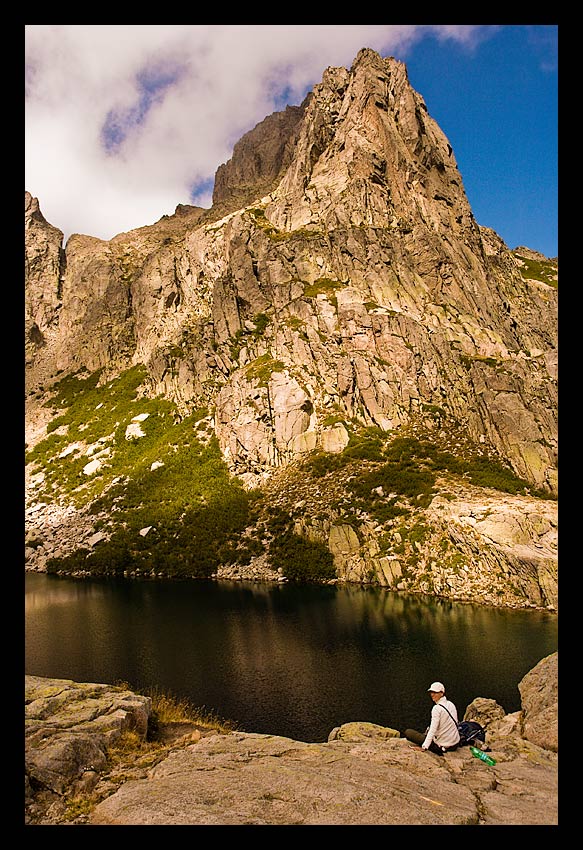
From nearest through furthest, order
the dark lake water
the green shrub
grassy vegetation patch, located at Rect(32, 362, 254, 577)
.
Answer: the dark lake water, the green shrub, grassy vegetation patch, located at Rect(32, 362, 254, 577)

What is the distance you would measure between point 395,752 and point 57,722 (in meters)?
9.33

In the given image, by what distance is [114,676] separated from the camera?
31172 millimetres

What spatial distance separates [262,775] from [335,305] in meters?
91.1

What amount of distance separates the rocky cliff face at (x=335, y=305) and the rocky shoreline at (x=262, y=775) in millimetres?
63061

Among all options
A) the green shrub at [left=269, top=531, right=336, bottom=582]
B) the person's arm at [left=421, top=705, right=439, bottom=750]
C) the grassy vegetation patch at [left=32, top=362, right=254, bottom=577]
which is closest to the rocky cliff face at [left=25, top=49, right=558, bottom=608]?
the green shrub at [left=269, top=531, right=336, bottom=582]

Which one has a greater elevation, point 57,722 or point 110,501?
point 110,501

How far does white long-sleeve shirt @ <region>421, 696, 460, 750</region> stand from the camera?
1271cm

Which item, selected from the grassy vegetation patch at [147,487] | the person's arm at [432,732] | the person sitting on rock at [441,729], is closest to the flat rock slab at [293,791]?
the person's arm at [432,732]

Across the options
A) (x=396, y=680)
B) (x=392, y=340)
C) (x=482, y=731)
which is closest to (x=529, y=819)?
(x=482, y=731)

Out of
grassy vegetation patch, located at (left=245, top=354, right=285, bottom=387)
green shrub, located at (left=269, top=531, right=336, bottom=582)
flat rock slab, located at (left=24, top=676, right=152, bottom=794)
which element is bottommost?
green shrub, located at (left=269, top=531, right=336, bottom=582)

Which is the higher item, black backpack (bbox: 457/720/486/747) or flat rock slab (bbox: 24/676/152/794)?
Result: flat rock slab (bbox: 24/676/152/794)

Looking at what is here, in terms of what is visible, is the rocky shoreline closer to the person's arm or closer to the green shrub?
the person's arm

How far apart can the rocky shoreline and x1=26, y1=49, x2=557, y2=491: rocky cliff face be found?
6306cm
